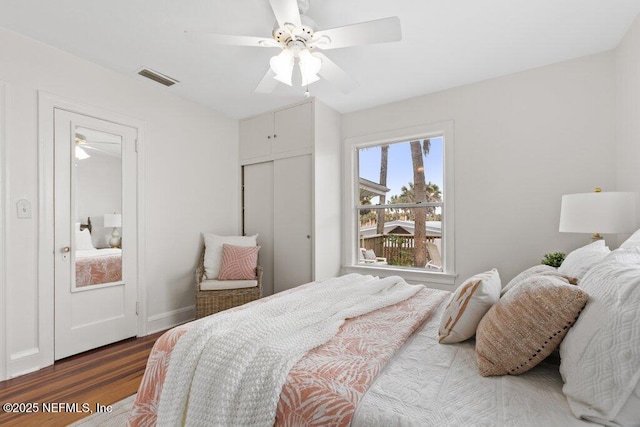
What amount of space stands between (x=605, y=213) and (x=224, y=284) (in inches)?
127

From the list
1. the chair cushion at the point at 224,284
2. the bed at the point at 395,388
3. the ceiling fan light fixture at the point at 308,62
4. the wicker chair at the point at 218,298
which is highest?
the ceiling fan light fixture at the point at 308,62

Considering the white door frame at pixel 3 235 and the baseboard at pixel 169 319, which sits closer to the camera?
the white door frame at pixel 3 235

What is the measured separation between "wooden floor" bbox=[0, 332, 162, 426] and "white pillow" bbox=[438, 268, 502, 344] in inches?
80.5

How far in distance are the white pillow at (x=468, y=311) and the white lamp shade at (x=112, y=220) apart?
294cm

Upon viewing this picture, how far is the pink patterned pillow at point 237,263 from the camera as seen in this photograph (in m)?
3.27

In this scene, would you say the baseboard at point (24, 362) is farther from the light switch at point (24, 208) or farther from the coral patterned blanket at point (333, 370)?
the coral patterned blanket at point (333, 370)

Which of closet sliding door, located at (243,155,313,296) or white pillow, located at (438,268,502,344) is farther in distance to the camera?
closet sliding door, located at (243,155,313,296)

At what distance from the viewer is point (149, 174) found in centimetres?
313

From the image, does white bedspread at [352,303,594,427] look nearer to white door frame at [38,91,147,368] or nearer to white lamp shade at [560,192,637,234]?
white lamp shade at [560,192,637,234]

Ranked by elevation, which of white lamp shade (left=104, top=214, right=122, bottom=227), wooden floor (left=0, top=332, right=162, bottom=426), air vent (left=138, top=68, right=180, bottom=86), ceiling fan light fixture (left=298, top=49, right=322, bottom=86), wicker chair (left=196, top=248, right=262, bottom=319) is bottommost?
wooden floor (left=0, top=332, right=162, bottom=426)

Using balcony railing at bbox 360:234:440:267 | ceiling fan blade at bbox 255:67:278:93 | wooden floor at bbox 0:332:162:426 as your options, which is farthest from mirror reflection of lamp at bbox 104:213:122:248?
balcony railing at bbox 360:234:440:267

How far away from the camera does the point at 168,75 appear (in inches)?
115

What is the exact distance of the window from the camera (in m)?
3.31

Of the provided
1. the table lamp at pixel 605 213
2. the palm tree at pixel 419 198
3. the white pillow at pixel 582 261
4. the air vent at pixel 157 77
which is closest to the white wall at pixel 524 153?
the palm tree at pixel 419 198
